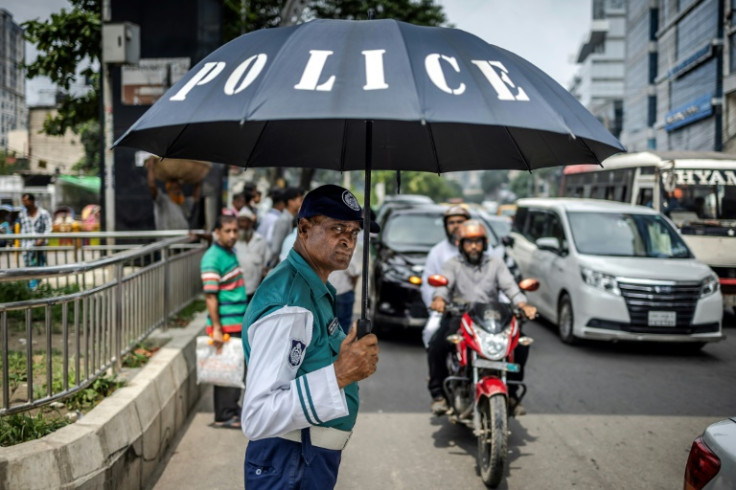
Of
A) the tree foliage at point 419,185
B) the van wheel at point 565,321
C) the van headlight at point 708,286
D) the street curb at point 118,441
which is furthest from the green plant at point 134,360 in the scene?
the tree foliage at point 419,185

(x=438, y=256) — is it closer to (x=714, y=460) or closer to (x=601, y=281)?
(x=601, y=281)

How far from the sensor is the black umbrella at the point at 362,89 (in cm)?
216

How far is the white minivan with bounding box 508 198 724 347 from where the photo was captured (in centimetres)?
843

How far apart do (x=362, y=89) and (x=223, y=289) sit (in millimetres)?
3611

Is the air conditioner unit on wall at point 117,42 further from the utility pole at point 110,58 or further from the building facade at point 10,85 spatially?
the building facade at point 10,85

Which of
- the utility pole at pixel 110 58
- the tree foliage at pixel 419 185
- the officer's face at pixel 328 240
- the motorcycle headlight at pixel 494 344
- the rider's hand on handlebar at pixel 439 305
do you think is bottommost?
the motorcycle headlight at pixel 494 344

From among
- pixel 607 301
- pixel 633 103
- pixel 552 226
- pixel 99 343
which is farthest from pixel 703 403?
pixel 633 103

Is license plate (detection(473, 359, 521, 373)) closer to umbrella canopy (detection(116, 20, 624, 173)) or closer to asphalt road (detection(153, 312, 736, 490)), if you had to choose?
asphalt road (detection(153, 312, 736, 490))

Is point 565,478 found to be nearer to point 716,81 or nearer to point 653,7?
point 716,81

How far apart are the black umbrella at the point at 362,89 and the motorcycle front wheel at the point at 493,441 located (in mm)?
1930

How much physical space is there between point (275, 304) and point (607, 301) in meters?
7.10

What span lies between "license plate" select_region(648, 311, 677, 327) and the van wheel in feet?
3.37

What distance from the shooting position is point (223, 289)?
552 cm

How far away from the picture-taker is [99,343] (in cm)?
456
